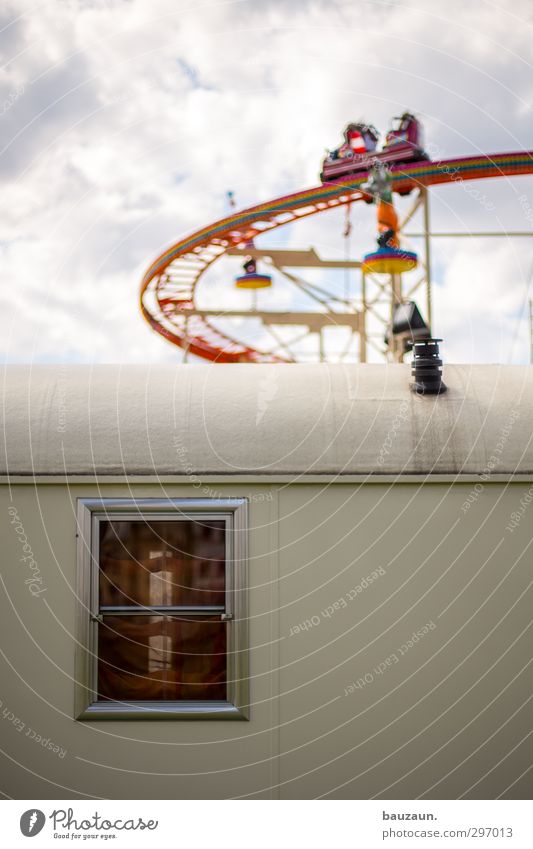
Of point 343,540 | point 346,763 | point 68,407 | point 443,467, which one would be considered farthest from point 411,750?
point 68,407

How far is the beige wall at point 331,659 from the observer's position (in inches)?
165

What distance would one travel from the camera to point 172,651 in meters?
4.25

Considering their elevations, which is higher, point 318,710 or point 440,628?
point 440,628

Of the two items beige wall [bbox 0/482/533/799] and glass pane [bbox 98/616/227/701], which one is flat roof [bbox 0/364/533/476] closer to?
beige wall [bbox 0/482/533/799]

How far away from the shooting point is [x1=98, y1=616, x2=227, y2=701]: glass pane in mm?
4242

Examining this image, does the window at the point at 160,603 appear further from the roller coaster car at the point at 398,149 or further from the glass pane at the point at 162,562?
the roller coaster car at the point at 398,149

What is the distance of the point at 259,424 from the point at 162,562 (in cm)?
82

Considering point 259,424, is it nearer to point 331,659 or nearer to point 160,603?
point 160,603

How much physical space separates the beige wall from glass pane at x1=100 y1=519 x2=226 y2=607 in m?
0.16

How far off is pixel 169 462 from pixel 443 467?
4.38ft

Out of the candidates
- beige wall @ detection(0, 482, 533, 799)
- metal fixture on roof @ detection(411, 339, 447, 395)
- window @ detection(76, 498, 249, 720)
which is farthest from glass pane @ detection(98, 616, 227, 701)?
metal fixture on roof @ detection(411, 339, 447, 395)

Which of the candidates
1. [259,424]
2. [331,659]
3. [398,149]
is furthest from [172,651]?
[398,149]

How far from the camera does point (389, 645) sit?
4242 millimetres
